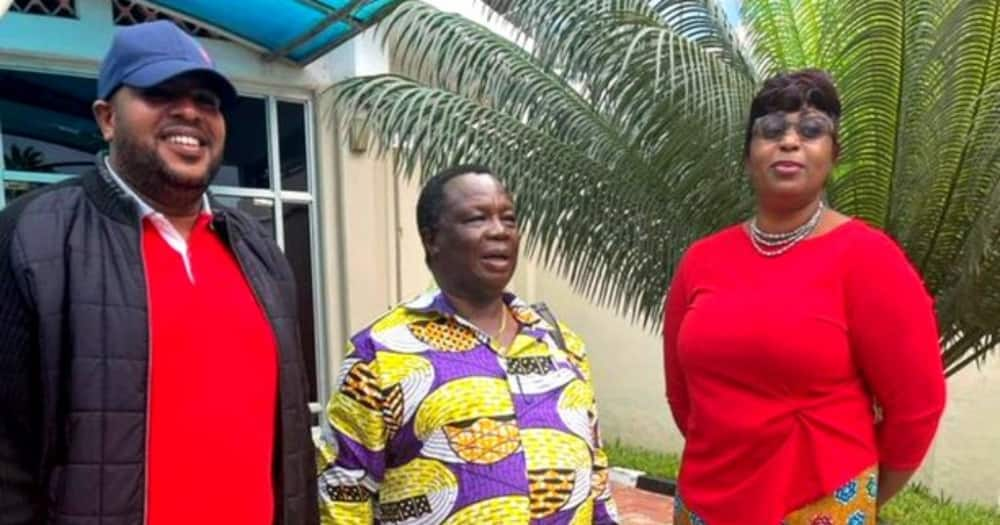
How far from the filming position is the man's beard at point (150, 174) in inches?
69.2

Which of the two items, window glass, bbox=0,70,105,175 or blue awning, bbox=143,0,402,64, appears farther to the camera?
blue awning, bbox=143,0,402,64

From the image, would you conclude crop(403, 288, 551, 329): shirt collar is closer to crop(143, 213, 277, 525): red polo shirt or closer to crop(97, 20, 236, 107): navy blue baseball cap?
crop(143, 213, 277, 525): red polo shirt

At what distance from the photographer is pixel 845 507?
2195 millimetres

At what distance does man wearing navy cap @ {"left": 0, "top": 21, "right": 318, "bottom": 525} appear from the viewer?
5.23 feet

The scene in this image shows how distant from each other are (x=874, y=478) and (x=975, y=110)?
1.85 metres

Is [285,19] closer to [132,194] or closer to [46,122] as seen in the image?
[46,122]

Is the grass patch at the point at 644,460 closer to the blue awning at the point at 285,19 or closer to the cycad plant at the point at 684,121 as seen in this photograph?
the cycad plant at the point at 684,121

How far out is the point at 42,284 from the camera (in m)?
1.58

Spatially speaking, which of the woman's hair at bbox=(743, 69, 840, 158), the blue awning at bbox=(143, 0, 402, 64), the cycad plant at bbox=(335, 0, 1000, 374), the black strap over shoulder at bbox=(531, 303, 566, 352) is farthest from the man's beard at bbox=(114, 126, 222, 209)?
the blue awning at bbox=(143, 0, 402, 64)

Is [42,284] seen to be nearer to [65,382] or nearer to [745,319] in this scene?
[65,382]

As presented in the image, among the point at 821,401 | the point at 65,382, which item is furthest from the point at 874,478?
the point at 65,382

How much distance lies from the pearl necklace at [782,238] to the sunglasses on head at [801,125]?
176 mm

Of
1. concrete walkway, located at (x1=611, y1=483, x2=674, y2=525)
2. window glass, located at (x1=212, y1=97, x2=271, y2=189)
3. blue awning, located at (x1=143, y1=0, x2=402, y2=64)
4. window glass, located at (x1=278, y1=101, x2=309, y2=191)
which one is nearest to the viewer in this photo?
blue awning, located at (x1=143, y1=0, x2=402, y2=64)

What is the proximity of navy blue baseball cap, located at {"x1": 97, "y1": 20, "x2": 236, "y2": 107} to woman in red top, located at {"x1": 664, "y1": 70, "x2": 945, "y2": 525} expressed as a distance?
1.31 m
